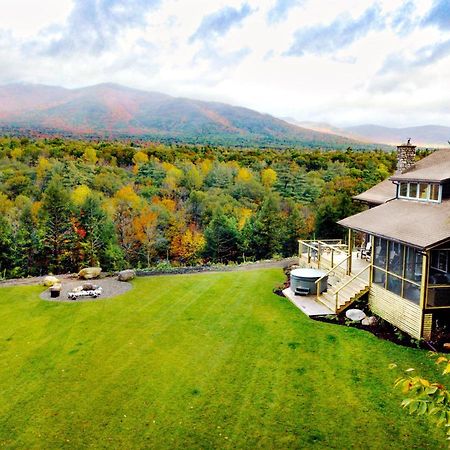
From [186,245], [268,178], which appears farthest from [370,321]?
[268,178]

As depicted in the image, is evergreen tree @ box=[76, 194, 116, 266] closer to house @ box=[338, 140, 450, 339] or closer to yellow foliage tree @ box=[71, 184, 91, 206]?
yellow foliage tree @ box=[71, 184, 91, 206]

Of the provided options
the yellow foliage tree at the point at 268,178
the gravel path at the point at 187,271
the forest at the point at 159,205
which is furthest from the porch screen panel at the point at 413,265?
the yellow foliage tree at the point at 268,178

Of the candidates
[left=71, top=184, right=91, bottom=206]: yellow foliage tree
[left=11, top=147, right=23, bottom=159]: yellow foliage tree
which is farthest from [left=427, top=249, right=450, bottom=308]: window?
[left=11, top=147, right=23, bottom=159]: yellow foliage tree

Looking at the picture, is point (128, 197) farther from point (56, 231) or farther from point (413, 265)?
point (413, 265)

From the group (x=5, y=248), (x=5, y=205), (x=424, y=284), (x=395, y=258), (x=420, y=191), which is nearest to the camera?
(x=424, y=284)

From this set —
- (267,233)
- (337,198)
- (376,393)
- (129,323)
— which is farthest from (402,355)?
(267,233)

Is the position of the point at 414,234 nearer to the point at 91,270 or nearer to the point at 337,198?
the point at 91,270

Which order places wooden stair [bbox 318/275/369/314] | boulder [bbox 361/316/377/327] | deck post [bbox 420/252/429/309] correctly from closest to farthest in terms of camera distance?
deck post [bbox 420/252/429/309] < boulder [bbox 361/316/377/327] < wooden stair [bbox 318/275/369/314]
